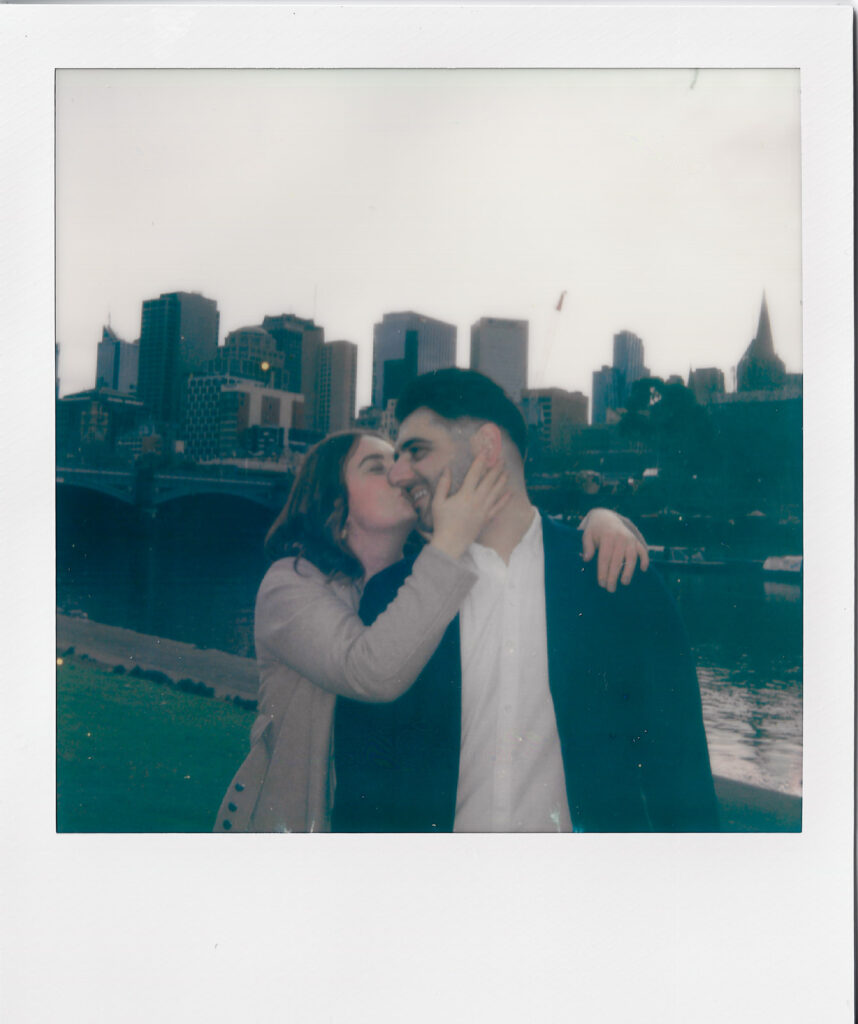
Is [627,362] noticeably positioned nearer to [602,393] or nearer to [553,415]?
[602,393]

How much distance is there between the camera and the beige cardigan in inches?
117

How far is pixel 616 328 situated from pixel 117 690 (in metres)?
2.12

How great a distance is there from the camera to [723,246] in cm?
305

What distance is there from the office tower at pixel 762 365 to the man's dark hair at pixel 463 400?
30.5 inches

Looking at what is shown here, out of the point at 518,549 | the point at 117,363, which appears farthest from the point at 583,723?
the point at 117,363

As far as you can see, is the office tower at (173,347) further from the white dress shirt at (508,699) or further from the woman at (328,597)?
the white dress shirt at (508,699)

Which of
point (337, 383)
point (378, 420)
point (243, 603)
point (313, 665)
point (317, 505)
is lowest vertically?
point (313, 665)

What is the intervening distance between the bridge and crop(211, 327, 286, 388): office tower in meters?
0.32

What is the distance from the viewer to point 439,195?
9.91ft

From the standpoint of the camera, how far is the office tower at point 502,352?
298 cm

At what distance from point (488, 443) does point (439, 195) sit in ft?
2.84

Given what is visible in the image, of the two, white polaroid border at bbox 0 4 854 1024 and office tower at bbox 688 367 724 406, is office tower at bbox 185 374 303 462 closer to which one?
white polaroid border at bbox 0 4 854 1024
